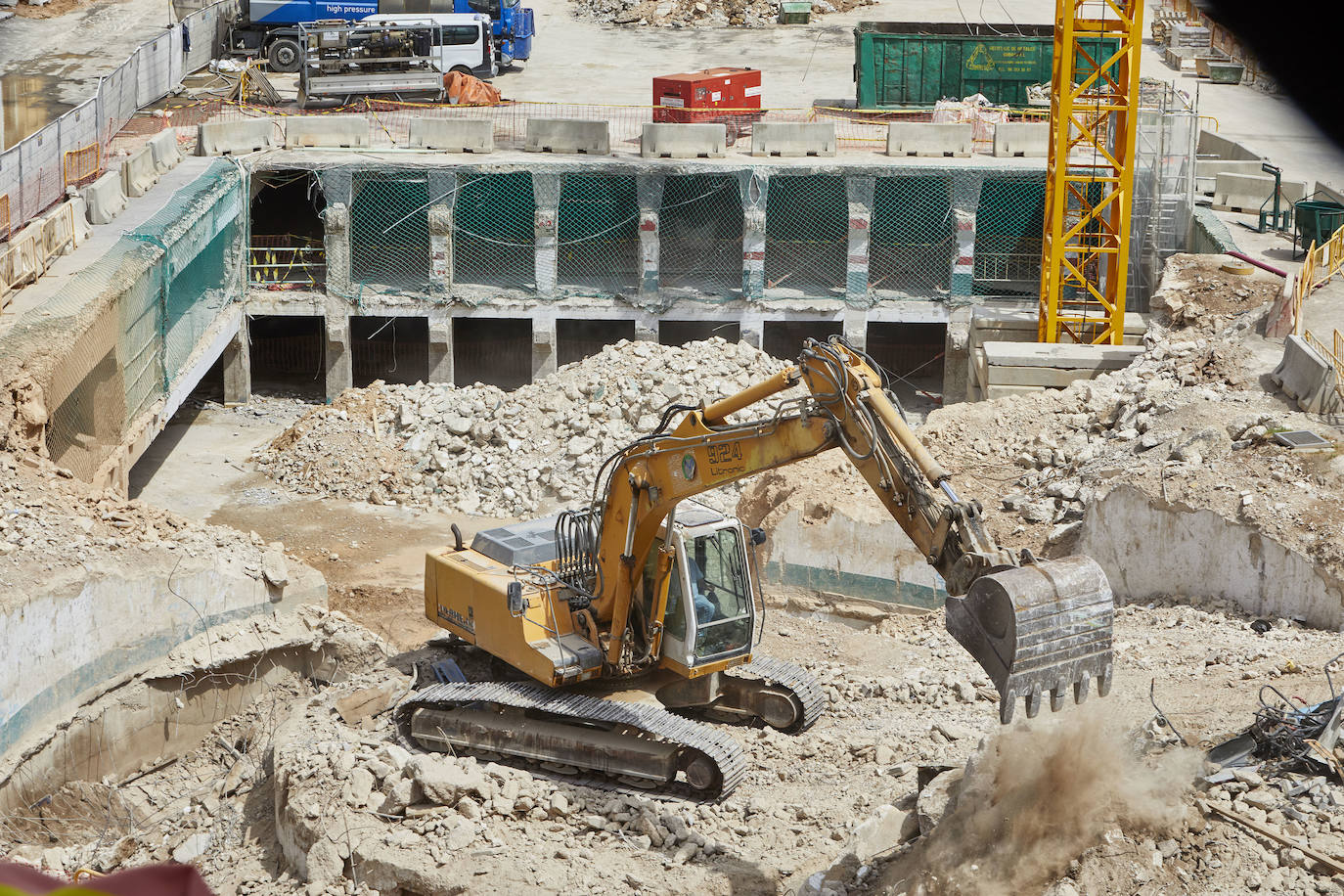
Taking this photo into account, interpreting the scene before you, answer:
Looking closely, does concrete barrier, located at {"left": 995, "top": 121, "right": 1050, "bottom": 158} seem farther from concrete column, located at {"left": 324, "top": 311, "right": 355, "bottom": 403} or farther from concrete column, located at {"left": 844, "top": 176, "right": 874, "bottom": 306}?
concrete column, located at {"left": 324, "top": 311, "right": 355, "bottom": 403}

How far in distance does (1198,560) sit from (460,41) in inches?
974

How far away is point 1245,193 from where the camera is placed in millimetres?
26812

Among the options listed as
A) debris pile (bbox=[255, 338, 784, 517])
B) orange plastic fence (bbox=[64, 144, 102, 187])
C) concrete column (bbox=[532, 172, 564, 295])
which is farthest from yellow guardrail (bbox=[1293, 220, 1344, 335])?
orange plastic fence (bbox=[64, 144, 102, 187])

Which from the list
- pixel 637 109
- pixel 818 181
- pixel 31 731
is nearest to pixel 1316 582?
pixel 31 731

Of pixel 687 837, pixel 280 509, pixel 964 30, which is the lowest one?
pixel 280 509

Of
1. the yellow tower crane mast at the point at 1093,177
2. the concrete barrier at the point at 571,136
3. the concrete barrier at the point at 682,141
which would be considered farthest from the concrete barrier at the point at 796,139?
the yellow tower crane mast at the point at 1093,177

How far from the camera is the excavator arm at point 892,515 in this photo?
8.16 meters

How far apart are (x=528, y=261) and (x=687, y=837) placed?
2061 centimetres

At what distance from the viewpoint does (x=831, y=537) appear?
1628 cm

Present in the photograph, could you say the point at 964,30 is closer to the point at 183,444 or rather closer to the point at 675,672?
the point at 183,444

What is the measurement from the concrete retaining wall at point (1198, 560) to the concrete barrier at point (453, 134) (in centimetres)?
1696

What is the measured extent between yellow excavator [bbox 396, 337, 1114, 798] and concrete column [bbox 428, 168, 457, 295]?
1543cm

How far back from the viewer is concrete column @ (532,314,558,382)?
28344mm

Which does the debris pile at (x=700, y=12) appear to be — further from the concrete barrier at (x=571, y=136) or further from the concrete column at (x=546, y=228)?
the concrete column at (x=546, y=228)
